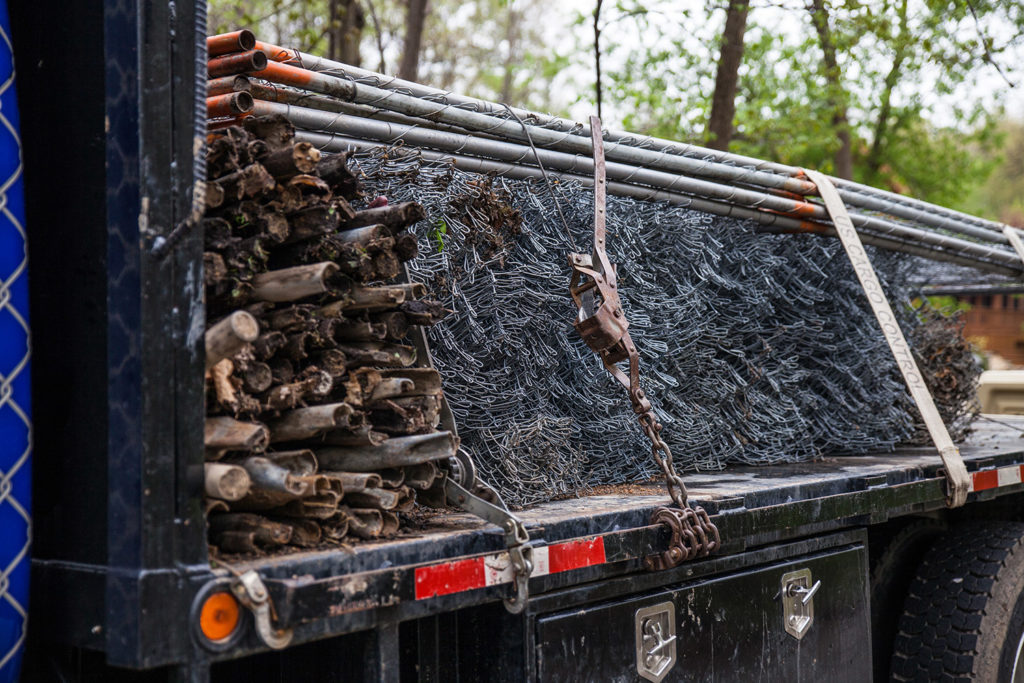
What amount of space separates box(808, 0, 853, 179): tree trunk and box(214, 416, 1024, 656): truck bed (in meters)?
4.44

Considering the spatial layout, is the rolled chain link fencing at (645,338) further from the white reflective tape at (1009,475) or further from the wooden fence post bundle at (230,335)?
the wooden fence post bundle at (230,335)

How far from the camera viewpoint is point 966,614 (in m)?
3.95

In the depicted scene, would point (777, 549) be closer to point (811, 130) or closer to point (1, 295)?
point (1, 295)

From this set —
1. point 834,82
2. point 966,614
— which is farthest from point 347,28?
point 966,614

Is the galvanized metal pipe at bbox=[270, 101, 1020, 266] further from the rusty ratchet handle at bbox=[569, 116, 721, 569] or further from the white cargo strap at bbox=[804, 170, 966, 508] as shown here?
the rusty ratchet handle at bbox=[569, 116, 721, 569]

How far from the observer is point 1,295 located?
185 cm

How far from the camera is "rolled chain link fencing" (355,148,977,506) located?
9.89 ft

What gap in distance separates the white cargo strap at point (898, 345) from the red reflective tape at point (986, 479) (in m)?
0.10

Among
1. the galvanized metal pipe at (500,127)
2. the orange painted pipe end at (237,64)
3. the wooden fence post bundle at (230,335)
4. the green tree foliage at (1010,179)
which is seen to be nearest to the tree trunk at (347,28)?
the galvanized metal pipe at (500,127)

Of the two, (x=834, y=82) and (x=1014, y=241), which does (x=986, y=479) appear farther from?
(x=834, y=82)

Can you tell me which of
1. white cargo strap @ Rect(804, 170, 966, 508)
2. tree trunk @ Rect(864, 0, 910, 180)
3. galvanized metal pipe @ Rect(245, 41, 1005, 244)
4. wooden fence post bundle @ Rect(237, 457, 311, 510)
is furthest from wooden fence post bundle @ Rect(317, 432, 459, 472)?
tree trunk @ Rect(864, 0, 910, 180)

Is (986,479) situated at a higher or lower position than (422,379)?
lower

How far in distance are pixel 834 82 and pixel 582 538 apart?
1160cm

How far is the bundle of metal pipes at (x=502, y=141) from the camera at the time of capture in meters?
2.50
